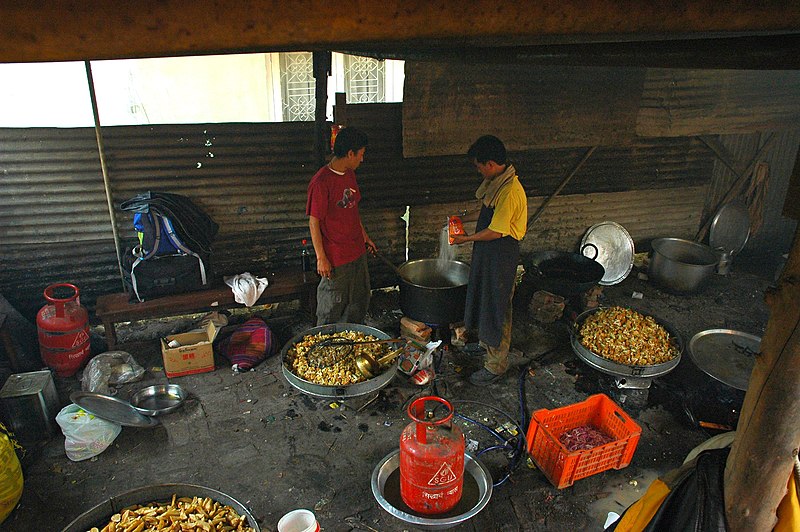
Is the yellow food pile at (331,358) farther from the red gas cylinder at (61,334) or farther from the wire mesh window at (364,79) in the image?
the wire mesh window at (364,79)

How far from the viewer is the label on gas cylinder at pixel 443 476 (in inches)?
140

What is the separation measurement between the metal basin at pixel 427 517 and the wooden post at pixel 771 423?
6.43ft

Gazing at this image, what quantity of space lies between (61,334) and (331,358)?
2973 mm

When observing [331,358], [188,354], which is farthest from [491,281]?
[188,354]

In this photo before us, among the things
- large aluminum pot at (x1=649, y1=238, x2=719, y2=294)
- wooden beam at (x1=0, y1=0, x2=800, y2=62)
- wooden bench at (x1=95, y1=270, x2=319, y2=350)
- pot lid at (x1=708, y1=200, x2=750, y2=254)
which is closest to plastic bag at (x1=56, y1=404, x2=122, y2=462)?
wooden bench at (x1=95, y1=270, x2=319, y2=350)

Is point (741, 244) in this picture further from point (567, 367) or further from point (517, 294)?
point (567, 367)

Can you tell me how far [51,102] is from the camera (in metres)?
7.61

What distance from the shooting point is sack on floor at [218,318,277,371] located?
570 centimetres

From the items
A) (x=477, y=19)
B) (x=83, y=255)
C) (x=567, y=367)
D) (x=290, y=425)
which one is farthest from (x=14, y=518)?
(x=567, y=367)

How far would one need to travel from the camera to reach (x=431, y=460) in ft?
11.6

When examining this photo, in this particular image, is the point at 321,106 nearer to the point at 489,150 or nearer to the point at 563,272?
the point at 489,150

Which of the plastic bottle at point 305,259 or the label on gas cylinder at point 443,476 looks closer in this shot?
the label on gas cylinder at point 443,476

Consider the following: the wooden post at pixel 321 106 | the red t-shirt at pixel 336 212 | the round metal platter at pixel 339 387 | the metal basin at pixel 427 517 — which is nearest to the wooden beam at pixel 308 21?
the metal basin at pixel 427 517

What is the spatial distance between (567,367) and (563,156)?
11.1ft
